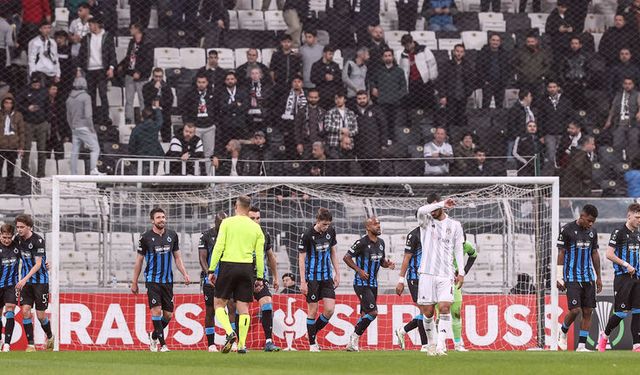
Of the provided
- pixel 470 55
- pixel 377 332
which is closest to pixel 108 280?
pixel 377 332

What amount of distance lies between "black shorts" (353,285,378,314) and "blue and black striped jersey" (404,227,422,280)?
1.76 feet

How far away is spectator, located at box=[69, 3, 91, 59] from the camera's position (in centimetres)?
2500

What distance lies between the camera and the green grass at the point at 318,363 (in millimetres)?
13039

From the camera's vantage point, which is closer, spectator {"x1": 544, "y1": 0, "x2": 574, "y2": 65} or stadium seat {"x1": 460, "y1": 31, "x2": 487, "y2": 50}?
spectator {"x1": 544, "y1": 0, "x2": 574, "y2": 65}

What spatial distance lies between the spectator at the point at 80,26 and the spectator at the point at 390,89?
5324mm

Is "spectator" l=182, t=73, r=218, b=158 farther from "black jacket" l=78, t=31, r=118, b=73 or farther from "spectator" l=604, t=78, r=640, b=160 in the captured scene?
"spectator" l=604, t=78, r=640, b=160

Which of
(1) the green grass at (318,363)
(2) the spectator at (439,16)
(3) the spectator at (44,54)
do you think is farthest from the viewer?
(2) the spectator at (439,16)

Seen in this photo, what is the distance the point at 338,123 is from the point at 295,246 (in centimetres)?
352

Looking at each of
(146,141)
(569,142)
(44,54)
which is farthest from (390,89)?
(44,54)

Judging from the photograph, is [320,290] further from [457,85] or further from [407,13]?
[407,13]

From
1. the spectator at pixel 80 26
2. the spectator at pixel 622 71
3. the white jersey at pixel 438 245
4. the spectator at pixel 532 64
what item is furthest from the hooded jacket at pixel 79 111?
the white jersey at pixel 438 245

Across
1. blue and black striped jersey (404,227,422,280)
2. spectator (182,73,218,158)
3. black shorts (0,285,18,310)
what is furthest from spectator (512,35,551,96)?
black shorts (0,285,18,310)

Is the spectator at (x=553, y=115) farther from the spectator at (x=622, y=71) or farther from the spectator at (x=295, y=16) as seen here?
the spectator at (x=295, y=16)

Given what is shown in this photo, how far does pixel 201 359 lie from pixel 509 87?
40.6 feet
